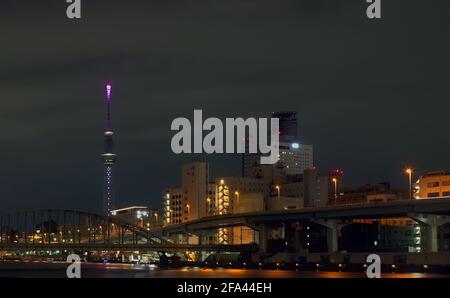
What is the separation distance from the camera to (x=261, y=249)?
164625mm

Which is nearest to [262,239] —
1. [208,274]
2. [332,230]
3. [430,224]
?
[332,230]

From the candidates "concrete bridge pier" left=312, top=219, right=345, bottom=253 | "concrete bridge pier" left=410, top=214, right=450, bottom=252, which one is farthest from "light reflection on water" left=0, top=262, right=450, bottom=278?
"concrete bridge pier" left=312, top=219, right=345, bottom=253

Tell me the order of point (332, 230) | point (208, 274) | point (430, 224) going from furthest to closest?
point (332, 230) → point (430, 224) → point (208, 274)

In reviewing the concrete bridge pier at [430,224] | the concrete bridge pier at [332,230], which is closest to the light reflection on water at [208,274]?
the concrete bridge pier at [430,224]

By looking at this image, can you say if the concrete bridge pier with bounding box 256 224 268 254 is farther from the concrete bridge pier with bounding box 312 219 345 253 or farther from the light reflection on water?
the light reflection on water

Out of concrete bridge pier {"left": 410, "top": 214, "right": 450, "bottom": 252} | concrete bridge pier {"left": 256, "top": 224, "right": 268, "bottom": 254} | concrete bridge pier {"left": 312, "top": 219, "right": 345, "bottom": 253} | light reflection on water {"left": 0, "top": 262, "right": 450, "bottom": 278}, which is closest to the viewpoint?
light reflection on water {"left": 0, "top": 262, "right": 450, "bottom": 278}

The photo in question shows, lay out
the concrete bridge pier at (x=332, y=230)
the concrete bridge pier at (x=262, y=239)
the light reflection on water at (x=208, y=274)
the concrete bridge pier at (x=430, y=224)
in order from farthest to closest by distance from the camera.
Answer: the concrete bridge pier at (x=262, y=239)
the concrete bridge pier at (x=332, y=230)
the concrete bridge pier at (x=430, y=224)
the light reflection on water at (x=208, y=274)

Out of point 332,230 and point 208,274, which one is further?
point 332,230

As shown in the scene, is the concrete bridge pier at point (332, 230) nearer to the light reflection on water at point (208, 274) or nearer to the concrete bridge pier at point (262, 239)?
the light reflection on water at point (208, 274)

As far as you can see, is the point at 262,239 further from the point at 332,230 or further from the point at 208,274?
the point at 208,274

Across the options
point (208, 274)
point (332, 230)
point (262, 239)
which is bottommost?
point (208, 274)

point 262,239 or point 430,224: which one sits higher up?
point 430,224

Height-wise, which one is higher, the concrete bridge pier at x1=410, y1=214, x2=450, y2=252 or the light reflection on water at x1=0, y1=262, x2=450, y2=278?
the concrete bridge pier at x1=410, y1=214, x2=450, y2=252
